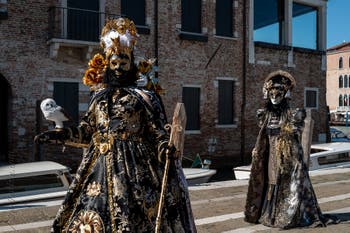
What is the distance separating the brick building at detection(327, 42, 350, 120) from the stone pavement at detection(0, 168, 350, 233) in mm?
54768

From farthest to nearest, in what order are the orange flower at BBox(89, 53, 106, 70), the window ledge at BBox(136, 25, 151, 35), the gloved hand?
the window ledge at BBox(136, 25, 151, 35) < the orange flower at BBox(89, 53, 106, 70) < the gloved hand

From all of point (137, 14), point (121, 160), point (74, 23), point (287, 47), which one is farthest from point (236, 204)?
point (287, 47)

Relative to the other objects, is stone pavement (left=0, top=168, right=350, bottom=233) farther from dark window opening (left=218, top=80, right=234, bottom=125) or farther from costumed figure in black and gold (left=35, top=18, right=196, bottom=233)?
dark window opening (left=218, top=80, right=234, bottom=125)

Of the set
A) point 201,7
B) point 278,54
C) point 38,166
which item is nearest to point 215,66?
point 201,7

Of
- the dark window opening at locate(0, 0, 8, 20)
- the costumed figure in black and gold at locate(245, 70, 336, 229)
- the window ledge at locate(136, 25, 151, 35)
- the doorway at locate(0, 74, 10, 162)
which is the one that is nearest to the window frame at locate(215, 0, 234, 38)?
the window ledge at locate(136, 25, 151, 35)

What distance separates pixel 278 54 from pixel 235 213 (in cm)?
1506

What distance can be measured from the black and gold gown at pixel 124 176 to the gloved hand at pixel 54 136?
0.25ft

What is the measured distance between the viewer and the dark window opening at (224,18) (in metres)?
18.9

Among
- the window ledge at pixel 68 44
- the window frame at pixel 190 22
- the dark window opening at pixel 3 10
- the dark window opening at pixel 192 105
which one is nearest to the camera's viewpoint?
the dark window opening at pixel 3 10

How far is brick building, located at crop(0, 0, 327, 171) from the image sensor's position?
13.9 m

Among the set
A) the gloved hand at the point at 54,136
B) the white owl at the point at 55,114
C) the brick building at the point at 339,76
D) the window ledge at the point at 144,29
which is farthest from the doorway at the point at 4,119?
the brick building at the point at 339,76

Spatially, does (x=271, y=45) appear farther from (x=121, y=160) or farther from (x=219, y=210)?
(x=121, y=160)

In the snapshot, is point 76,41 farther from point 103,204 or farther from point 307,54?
point 307,54

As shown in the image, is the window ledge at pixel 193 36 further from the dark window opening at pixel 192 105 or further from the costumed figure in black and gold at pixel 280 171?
the costumed figure in black and gold at pixel 280 171
